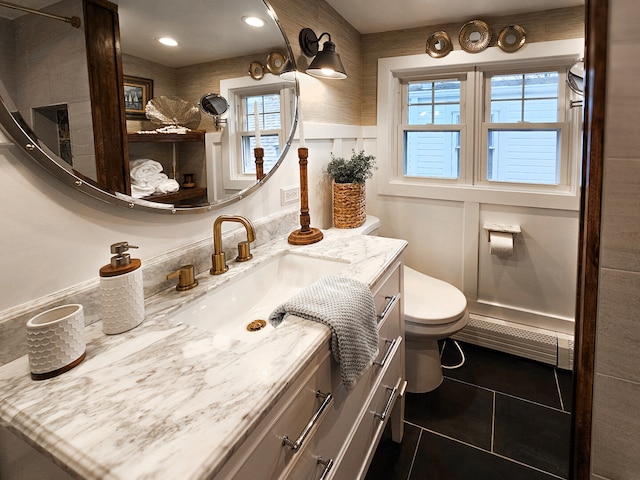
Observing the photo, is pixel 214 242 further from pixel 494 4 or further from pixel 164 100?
pixel 494 4

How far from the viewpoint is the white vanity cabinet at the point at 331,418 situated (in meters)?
0.71

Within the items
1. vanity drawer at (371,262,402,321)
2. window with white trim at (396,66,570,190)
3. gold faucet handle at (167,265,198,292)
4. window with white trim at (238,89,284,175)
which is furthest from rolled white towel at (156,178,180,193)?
window with white trim at (396,66,570,190)

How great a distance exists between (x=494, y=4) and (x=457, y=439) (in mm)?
2172

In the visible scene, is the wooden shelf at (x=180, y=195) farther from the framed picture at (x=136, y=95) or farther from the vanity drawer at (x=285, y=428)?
the vanity drawer at (x=285, y=428)

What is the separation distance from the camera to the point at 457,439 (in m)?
1.75

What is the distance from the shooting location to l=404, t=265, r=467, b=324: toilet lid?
1874 millimetres

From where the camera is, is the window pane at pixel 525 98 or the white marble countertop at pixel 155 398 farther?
the window pane at pixel 525 98

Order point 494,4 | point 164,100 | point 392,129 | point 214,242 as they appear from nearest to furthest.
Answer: point 164,100
point 214,242
point 494,4
point 392,129

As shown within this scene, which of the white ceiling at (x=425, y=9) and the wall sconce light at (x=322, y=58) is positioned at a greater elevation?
the white ceiling at (x=425, y=9)

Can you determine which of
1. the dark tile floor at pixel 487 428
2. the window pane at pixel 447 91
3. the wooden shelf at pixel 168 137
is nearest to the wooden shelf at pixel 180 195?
the wooden shelf at pixel 168 137

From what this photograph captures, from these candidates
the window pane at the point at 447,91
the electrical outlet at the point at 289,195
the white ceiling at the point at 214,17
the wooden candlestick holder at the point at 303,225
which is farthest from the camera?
the window pane at the point at 447,91

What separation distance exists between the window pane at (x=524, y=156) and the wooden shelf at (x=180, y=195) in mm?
1887

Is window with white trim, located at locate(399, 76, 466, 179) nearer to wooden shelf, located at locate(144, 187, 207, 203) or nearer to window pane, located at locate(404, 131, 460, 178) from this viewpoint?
window pane, located at locate(404, 131, 460, 178)

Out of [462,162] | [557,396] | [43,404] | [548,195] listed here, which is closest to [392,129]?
[462,162]
